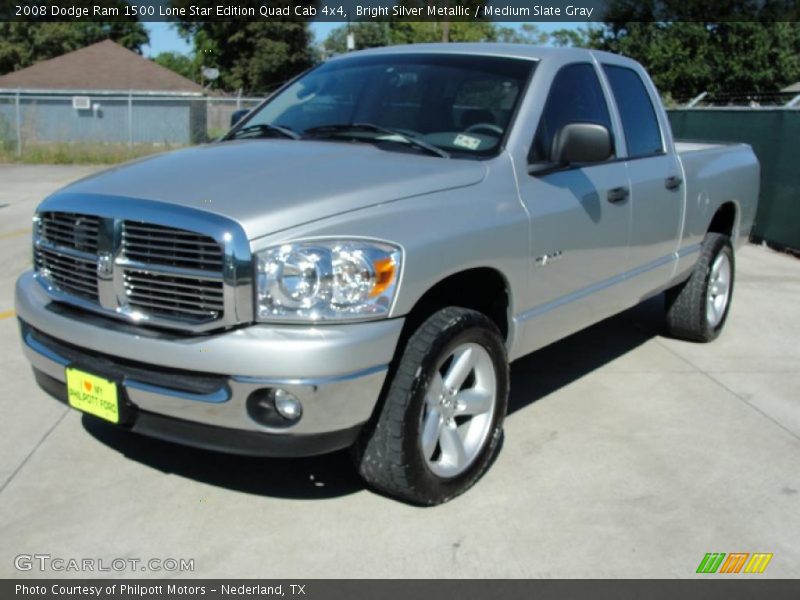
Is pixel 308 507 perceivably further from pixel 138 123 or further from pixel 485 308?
pixel 138 123

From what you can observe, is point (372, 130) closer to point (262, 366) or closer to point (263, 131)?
point (263, 131)

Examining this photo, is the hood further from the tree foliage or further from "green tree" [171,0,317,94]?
"green tree" [171,0,317,94]

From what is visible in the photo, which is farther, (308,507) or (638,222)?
(638,222)

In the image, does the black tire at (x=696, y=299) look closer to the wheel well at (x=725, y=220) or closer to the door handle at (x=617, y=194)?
the wheel well at (x=725, y=220)

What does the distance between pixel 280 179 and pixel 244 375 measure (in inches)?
33.9

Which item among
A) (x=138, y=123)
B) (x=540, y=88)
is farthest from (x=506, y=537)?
(x=138, y=123)

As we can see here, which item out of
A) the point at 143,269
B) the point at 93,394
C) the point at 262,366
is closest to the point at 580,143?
the point at 262,366

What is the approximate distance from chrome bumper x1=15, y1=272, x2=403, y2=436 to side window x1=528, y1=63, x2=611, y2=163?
1500mm

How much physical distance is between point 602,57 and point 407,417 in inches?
112

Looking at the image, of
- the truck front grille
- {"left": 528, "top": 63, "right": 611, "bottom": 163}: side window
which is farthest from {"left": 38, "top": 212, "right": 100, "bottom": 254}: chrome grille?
{"left": 528, "top": 63, "right": 611, "bottom": 163}: side window

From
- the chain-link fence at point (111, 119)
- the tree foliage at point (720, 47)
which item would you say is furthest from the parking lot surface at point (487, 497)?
the tree foliage at point (720, 47)

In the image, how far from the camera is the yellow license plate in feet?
11.3
